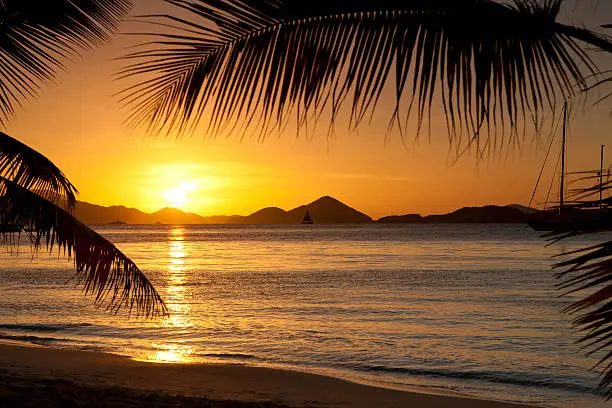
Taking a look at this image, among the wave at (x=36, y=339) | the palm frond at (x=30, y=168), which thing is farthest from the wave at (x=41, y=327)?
the palm frond at (x=30, y=168)

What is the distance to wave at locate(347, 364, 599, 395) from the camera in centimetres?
1361

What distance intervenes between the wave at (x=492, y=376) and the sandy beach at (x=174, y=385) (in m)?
2.20

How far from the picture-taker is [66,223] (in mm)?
7035

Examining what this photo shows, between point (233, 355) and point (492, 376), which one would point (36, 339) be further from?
point (492, 376)

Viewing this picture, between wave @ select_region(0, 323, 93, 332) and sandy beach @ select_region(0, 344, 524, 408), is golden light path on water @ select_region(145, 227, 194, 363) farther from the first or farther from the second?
wave @ select_region(0, 323, 93, 332)

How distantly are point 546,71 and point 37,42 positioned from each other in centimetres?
418

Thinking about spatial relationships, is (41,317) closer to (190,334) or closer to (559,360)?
(190,334)

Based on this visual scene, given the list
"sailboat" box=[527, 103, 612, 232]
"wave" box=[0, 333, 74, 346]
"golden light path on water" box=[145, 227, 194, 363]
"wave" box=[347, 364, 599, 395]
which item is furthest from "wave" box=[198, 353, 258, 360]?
"sailboat" box=[527, 103, 612, 232]

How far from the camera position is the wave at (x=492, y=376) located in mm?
13609

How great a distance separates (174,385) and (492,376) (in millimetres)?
6681

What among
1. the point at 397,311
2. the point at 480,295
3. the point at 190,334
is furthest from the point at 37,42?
the point at 480,295

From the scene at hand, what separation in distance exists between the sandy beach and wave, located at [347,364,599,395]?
7.22ft

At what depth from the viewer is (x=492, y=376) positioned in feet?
47.0

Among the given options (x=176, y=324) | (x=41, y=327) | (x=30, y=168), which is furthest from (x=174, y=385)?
(x=41, y=327)
